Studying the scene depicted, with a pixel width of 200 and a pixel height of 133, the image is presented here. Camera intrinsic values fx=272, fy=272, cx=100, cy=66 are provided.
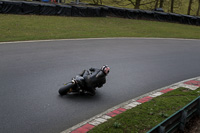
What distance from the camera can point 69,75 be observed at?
9.38 metres

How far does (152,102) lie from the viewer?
724 centimetres

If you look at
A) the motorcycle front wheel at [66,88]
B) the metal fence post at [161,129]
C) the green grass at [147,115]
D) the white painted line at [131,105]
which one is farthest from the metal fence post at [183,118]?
the motorcycle front wheel at [66,88]

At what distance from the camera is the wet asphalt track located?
629 cm

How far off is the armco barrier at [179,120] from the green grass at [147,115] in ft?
1.51

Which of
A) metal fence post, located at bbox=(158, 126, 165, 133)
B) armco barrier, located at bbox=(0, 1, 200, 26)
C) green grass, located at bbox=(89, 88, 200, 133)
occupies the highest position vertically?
armco barrier, located at bbox=(0, 1, 200, 26)

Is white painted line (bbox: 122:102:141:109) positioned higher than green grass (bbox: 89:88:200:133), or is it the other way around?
green grass (bbox: 89:88:200:133)

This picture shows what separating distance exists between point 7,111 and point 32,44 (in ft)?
26.9

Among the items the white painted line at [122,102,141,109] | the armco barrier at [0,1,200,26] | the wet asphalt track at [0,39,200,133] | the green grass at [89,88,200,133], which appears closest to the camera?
the green grass at [89,88,200,133]

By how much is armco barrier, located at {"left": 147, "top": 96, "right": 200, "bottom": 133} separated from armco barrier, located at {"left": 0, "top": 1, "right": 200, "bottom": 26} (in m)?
20.5

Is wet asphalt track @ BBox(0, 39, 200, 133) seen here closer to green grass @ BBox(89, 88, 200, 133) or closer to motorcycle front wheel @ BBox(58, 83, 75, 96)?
motorcycle front wheel @ BBox(58, 83, 75, 96)

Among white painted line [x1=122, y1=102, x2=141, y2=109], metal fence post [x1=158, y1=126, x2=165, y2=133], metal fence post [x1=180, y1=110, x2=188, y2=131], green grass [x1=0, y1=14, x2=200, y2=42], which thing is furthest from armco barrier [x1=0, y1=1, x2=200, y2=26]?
metal fence post [x1=158, y1=126, x2=165, y2=133]

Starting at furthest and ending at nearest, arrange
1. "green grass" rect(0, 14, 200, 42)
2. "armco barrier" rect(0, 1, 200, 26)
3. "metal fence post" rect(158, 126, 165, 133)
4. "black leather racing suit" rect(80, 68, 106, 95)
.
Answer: "armco barrier" rect(0, 1, 200, 26) → "green grass" rect(0, 14, 200, 42) → "black leather racing suit" rect(80, 68, 106, 95) → "metal fence post" rect(158, 126, 165, 133)

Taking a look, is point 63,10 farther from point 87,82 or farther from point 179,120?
point 179,120

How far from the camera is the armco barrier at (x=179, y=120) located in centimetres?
475
